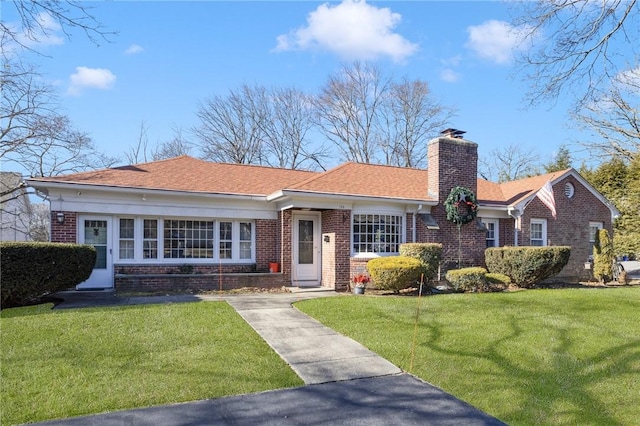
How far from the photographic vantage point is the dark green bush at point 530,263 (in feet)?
44.1

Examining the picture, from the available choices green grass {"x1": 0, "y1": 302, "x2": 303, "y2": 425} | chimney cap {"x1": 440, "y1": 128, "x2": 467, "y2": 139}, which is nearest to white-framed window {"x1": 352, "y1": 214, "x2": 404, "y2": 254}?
chimney cap {"x1": 440, "y1": 128, "x2": 467, "y2": 139}

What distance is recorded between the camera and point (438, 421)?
4195 millimetres

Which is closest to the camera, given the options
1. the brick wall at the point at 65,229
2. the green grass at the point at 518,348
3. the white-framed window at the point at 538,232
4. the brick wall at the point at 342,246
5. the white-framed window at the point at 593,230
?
the green grass at the point at 518,348

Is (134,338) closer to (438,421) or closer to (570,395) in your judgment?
(438,421)

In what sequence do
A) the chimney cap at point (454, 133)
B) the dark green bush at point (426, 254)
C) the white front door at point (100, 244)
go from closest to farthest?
the white front door at point (100, 244) → the dark green bush at point (426, 254) → the chimney cap at point (454, 133)

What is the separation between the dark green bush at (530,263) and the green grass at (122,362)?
9.66 m

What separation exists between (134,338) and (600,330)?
7860mm

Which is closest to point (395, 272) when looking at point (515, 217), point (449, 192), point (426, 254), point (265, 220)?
point (426, 254)

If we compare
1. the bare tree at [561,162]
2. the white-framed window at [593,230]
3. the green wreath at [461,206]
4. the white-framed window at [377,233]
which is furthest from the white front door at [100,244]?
the bare tree at [561,162]

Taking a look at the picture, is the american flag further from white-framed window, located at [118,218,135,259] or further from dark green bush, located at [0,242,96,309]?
dark green bush, located at [0,242,96,309]

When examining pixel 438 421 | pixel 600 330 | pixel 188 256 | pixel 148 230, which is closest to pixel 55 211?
pixel 148 230

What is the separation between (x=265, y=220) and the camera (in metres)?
14.0

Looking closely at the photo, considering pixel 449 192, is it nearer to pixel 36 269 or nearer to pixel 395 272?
pixel 395 272

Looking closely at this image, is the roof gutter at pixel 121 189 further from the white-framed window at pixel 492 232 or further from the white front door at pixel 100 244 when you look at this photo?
the white-framed window at pixel 492 232
